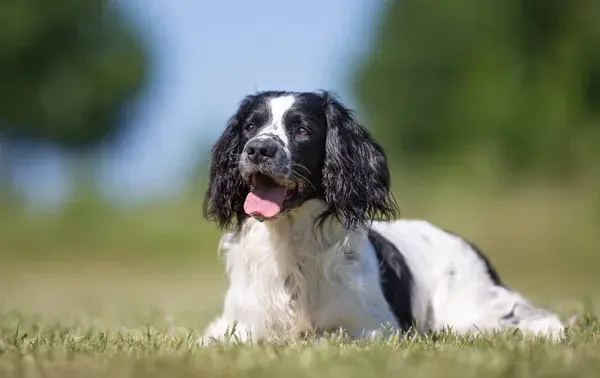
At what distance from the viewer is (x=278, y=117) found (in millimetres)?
6422

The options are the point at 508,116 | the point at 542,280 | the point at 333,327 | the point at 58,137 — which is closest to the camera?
the point at 333,327

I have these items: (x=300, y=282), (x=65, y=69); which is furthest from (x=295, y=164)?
(x=65, y=69)

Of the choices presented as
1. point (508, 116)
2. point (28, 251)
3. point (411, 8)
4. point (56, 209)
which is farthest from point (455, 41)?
point (28, 251)

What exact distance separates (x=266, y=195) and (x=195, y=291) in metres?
8.79

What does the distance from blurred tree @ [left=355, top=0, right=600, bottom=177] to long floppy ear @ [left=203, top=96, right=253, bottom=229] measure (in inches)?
688

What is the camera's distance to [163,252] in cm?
2278

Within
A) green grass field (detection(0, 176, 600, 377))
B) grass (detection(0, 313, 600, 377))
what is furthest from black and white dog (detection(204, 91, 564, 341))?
grass (detection(0, 313, 600, 377))

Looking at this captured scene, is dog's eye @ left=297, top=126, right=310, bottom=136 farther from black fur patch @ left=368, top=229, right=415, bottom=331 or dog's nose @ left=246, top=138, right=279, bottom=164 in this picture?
black fur patch @ left=368, top=229, right=415, bottom=331

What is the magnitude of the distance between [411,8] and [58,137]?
17.3 metres

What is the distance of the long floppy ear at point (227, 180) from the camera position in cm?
668

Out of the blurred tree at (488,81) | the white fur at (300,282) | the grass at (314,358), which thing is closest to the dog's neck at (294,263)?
the white fur at (300,282)

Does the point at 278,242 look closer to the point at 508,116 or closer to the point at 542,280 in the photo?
the point at 542,280

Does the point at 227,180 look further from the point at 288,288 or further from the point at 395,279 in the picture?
the point at 395,279

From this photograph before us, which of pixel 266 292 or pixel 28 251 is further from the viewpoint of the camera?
pixel 28 251
